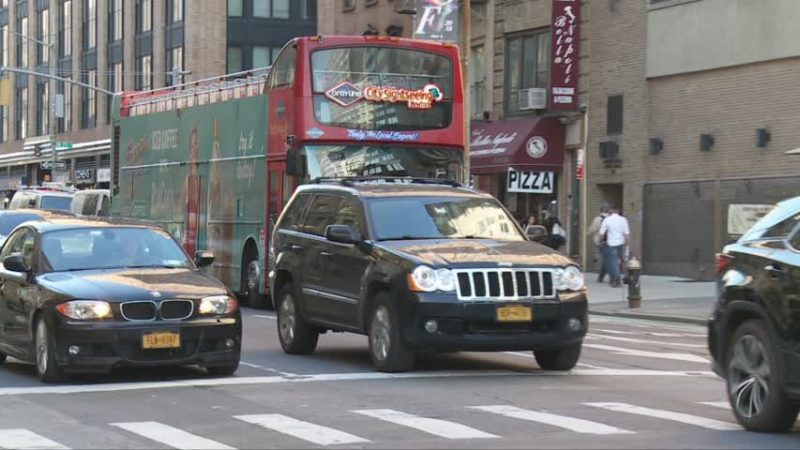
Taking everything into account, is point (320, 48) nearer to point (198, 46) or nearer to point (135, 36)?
point (198, 46)

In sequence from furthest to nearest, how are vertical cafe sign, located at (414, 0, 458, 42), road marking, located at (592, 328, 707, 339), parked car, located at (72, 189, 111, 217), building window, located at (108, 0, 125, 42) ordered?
building window, located at (108, 0, 125, 42) < parked car, located at (72, 189, 111, 217) < vertical cafe sign, located at (414, 0, 458, 42) < road marking, located at (592, 328, 707, 339)

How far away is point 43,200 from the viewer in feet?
116

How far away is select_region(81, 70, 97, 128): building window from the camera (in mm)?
74287

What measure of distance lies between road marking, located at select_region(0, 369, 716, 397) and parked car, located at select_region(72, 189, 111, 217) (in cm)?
2132

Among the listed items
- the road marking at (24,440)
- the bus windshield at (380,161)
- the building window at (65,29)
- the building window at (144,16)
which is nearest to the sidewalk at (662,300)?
the bus windshield at (380,161)

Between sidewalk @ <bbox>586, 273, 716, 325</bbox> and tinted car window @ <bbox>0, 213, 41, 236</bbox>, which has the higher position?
tinted car window @ <bbox>0, 213, 41, 236</bbox>

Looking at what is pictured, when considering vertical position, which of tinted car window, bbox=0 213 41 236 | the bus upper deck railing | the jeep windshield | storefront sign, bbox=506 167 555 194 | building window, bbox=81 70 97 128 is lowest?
tinted car window, bbox=0 213 41 236

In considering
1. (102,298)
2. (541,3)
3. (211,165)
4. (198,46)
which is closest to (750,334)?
(102,298)

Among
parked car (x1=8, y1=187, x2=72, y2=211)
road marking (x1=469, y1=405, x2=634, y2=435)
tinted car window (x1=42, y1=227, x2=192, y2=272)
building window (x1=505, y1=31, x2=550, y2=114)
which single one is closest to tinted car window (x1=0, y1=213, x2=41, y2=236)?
parked car (x1=8, y1=187, x2=72, y2=211)

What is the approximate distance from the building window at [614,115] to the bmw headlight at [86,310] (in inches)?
943

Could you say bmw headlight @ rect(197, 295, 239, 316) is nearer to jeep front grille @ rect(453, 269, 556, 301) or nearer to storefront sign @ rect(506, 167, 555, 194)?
jeep front grille @ rect(453, 269, 556, 301)

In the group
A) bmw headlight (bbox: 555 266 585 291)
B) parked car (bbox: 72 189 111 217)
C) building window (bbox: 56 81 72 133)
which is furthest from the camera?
building window (bbox: 56 81 72 133)

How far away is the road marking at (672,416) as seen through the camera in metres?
10.6

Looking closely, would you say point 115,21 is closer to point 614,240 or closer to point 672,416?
point 614,240
